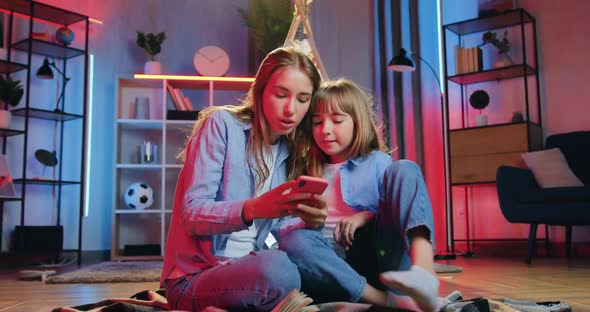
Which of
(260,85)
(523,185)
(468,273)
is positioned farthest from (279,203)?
(523,185)

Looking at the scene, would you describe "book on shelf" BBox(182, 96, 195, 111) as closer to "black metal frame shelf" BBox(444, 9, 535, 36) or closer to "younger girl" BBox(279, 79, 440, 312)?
"black metal frame shelf" BBox(444, 9, 535, 36)

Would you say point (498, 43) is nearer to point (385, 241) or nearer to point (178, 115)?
point (178, 115)

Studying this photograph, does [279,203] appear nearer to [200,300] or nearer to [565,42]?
[200,300]

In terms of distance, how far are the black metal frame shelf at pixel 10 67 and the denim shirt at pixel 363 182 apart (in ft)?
9.54

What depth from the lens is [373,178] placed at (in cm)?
135

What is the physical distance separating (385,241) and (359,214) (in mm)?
78

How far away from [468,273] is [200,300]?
1812 millimetres

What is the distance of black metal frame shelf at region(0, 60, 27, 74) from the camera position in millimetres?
3586

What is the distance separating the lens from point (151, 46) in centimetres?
406

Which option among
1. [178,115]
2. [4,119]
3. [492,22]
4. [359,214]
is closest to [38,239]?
[4,119]

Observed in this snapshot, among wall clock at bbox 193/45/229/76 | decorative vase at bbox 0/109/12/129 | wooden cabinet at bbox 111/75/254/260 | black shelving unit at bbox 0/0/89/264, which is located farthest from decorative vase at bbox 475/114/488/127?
decorative vase at bbox 0/109/12/129

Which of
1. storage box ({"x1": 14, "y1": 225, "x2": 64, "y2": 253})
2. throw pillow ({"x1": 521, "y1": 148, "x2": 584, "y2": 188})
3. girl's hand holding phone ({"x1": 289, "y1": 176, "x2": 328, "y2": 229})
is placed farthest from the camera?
storage box ({"x1": 14, "y1": 225, "x2": 64, "y2": 253})

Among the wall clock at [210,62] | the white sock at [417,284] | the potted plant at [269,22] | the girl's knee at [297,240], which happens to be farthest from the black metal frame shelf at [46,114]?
the white sock at [417,284]

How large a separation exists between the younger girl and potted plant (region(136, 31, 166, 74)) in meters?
2.85
